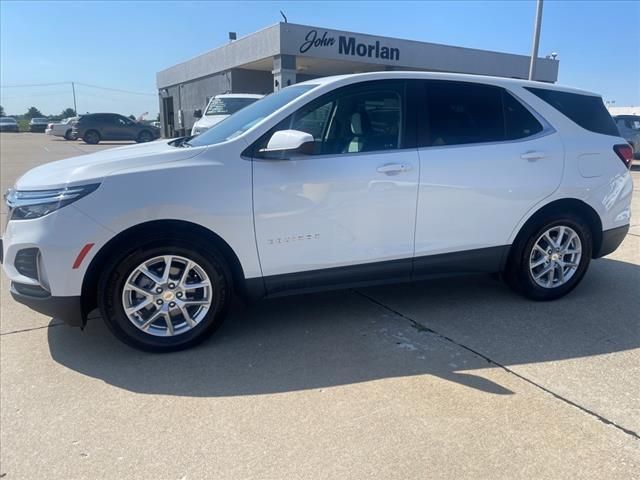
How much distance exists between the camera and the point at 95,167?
3195 mm

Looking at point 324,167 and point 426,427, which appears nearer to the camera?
point 426,427

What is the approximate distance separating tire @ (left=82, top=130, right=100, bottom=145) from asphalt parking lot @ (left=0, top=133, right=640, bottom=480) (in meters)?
27.9

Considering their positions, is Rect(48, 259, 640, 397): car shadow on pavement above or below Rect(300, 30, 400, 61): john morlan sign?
below

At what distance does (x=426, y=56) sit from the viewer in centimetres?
2523

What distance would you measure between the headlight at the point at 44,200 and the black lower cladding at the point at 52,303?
1.53 feet

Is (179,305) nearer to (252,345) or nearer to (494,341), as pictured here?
(252,345)

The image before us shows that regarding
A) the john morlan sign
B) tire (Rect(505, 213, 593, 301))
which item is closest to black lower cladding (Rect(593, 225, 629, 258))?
tire (Rect(505, 213, 593, 301))

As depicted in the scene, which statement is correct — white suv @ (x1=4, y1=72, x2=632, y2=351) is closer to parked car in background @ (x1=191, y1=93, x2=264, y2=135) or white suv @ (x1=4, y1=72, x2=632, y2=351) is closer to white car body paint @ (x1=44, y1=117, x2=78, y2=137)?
parked car in background @ (x1=191, y1=93, x2=264, y2=135)

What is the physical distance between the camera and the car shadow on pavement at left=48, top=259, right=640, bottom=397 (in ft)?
10.3

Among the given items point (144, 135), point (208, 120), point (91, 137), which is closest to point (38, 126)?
point (91, 137)

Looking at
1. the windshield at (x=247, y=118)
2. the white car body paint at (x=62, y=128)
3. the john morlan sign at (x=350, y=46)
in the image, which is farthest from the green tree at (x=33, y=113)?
the windshield at (x=247, y=118)

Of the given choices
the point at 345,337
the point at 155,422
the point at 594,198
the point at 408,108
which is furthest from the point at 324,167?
the point at 594,198

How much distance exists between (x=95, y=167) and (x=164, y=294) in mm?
915

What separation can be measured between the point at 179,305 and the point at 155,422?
2.84 feet
